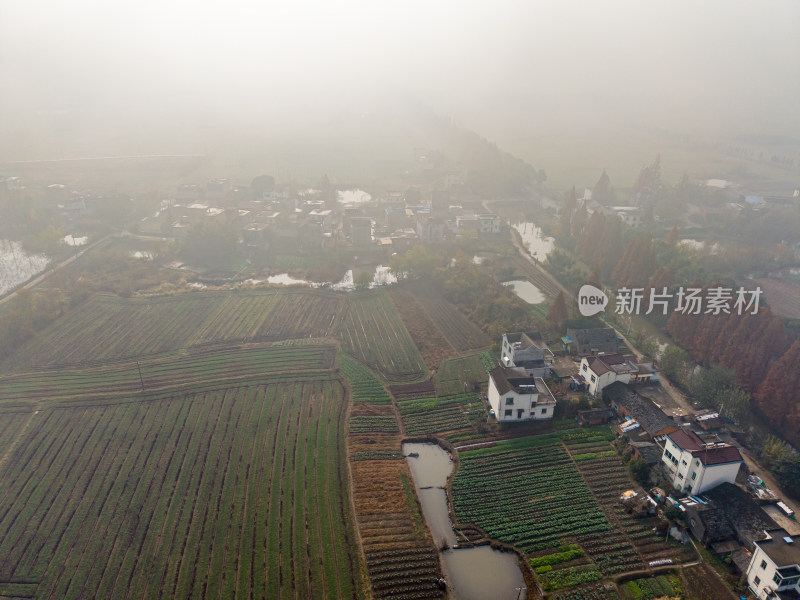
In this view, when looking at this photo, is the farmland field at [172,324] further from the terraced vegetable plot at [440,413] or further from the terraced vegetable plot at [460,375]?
the terraced vegetable plot at [440,413]

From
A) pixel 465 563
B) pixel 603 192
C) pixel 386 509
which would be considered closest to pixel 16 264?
pixel 386 509

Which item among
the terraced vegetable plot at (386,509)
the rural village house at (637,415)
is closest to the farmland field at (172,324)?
the terraced vegetable plot at (386,509)

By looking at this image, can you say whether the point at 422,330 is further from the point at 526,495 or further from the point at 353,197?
the point at 353,197

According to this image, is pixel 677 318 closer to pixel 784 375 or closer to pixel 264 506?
pixel 784 375

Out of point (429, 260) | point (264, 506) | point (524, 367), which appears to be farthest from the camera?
point (429, 260)

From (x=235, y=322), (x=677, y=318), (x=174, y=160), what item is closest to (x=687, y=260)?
(x=677, y=318)
